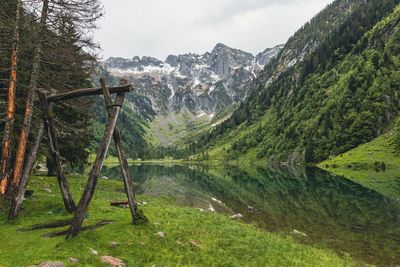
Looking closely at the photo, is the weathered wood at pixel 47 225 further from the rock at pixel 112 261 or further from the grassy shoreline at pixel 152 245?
the rock at pixel 112 261

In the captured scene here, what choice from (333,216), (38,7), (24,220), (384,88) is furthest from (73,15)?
(384,88)

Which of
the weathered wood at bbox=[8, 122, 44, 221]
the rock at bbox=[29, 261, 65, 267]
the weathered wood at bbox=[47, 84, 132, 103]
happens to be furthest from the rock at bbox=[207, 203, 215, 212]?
the rock at bbox=[29, 261, 65, 267]

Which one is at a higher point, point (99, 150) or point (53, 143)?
point (53, 143)

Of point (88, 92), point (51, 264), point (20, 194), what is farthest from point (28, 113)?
point (51, 264)

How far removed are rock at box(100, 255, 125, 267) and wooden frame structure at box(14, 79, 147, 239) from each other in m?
3.47

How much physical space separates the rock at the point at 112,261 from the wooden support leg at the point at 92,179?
3.45 meters

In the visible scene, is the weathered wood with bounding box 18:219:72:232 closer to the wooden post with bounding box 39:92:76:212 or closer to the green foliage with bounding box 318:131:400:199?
the wooden post with bounding box 39:92:76:212

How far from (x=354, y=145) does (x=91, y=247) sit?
163m

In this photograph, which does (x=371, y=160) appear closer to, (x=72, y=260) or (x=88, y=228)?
(x=88, y=228)

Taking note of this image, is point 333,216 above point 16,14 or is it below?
below

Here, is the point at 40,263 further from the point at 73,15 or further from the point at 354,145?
the point at 354,145

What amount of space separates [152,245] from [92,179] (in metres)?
5.33

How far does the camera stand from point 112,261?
17812mm

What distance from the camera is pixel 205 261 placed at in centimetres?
1961
